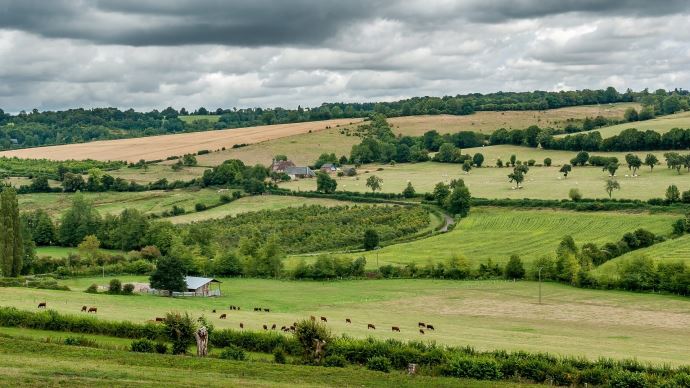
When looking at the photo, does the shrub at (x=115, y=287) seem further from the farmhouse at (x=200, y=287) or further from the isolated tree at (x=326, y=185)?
the isolated tree at (x=326, y=185)

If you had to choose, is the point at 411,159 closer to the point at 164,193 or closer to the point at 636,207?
the point at 164,193

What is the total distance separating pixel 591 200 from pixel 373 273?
46308 millimetres

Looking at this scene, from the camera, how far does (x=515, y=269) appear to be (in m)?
92.4

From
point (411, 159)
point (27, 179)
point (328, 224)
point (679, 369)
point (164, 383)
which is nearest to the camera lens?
point (164, 383)

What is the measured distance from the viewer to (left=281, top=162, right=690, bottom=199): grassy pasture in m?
135

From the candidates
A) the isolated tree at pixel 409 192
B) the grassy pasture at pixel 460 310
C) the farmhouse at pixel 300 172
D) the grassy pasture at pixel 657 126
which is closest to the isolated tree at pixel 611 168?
the isolated tree at pixel 409 192

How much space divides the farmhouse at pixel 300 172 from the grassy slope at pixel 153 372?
142 metres

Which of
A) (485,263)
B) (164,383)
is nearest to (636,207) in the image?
(485,263)

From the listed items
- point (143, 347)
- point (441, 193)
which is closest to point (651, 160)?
point (441, 193)

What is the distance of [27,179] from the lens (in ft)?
587

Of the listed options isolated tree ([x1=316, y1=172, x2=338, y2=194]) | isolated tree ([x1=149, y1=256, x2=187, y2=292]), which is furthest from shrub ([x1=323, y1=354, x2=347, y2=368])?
isolated tree ([x1=316, y1=172, x2=338, y2=194])

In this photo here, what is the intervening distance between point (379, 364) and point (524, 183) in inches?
4413

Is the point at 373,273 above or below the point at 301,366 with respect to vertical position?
below

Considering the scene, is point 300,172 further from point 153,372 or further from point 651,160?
point 153,372
